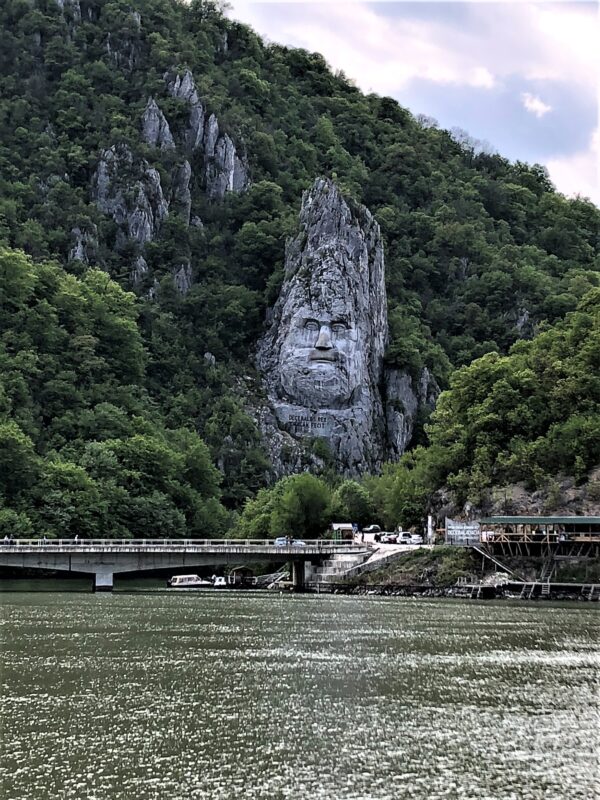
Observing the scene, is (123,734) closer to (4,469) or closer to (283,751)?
(283,751)

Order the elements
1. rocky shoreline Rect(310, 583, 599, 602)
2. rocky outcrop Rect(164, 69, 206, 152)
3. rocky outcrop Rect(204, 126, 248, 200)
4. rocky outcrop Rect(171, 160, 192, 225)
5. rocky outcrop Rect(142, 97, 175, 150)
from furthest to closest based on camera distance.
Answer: rocky outcrop Rect(204, 126, 248, 200), rocky outcrop Rect(164, 69, 206, 152), rocky outcrop Rect(142, 97, 175, 150), rocky outcrop Rect(171, 160, 192, 225), rocky shoreline Rect(310, 583, 599, 602)

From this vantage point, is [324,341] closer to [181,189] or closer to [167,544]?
[181,189]

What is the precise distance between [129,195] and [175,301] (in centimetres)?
1626

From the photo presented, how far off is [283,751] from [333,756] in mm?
1284

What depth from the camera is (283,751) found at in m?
29.4

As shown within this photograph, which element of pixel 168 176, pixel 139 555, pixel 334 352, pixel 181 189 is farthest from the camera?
pixel 181 189

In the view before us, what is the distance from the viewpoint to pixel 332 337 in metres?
150

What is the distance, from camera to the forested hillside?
349 ft

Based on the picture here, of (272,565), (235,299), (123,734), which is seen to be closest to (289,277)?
(235,299)

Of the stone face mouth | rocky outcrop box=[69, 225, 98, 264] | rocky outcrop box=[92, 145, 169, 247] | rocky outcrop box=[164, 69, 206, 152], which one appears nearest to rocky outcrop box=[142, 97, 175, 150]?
rocky outcrop box=[164, 69, 206, 152]

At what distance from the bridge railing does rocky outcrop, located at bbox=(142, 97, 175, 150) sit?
9075cm

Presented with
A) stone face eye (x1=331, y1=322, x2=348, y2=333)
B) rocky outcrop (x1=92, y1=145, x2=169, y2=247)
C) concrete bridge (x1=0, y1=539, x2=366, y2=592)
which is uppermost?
rocky outcrop (x1=92, y1=145, x2=169, y2=247)

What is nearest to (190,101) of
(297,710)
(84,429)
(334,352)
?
(334,352)

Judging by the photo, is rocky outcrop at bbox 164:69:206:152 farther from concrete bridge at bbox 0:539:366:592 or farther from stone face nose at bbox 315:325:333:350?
concrete bridge at bbox 0:539:366:592
